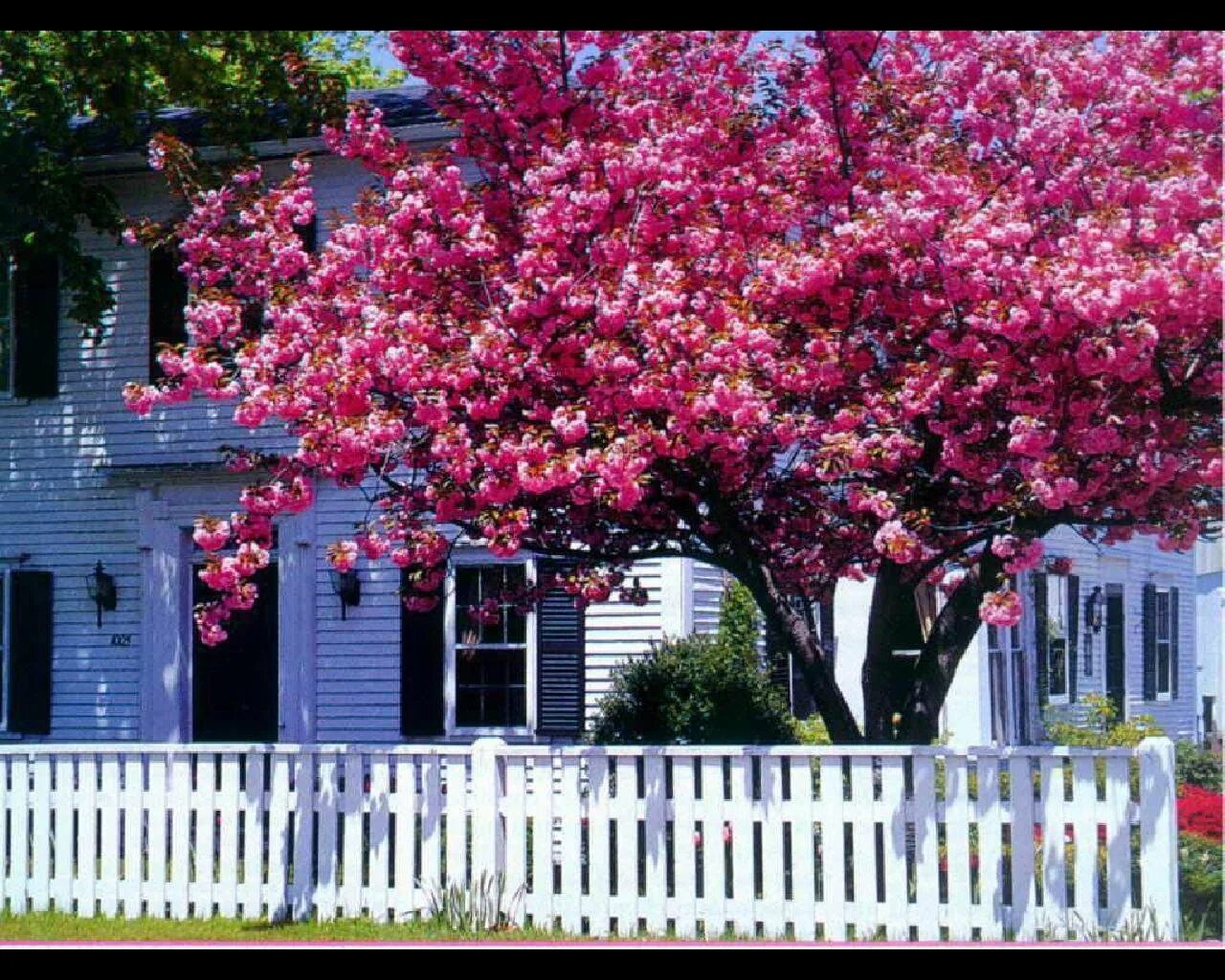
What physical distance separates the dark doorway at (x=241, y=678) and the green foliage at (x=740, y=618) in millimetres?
3645

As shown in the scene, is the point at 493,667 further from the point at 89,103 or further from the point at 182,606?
the point at 89,103

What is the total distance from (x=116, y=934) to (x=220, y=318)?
10.2ft

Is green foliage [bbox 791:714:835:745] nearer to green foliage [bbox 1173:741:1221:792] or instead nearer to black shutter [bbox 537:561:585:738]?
black shutter [bbox 537:561:585:738]

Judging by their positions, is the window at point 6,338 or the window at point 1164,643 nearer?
the window at point 6,338

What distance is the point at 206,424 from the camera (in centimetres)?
1298

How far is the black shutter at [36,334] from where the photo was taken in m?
13.4

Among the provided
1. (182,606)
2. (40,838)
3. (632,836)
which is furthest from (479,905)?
(182,606)

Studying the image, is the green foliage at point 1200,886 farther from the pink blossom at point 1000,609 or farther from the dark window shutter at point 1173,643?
the dark window shutter at point 1173,643

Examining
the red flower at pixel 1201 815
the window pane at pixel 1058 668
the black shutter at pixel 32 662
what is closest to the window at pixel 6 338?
the black shutter at pixel 32 662

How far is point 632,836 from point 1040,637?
962cm

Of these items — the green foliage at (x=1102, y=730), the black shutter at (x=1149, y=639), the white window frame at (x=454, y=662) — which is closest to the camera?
the white window frame at (x=454, y=662)

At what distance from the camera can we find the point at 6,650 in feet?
43.9
